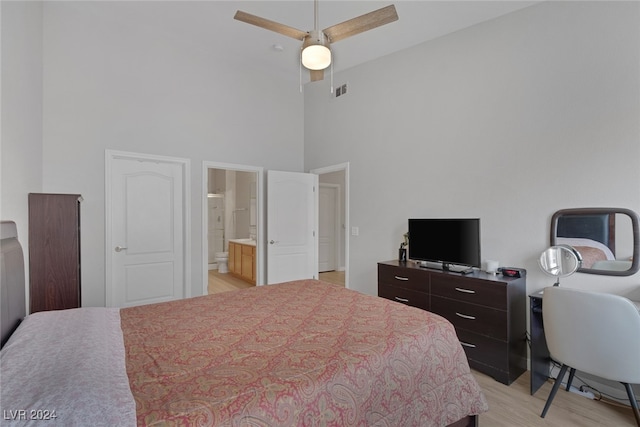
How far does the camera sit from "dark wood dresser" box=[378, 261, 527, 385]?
249 cm

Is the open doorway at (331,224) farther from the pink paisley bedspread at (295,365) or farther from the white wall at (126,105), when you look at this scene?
the pink paisley bedspread at (295,365)

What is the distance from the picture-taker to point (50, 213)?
240 cm

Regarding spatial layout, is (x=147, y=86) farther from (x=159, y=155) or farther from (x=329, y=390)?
(x=329, y=390)

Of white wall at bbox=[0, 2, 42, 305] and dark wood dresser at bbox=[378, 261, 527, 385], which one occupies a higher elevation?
white wall at bbox=[0, 2, 42, 305]

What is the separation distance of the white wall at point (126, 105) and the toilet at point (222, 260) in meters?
2.95

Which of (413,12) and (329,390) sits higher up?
(413,12)

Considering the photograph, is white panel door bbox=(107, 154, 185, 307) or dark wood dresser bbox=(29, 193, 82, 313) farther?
white panel door bbox=(107, 154, 185, 307)

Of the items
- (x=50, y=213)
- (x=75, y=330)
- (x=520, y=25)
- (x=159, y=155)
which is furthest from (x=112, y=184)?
(x=520, y=25)

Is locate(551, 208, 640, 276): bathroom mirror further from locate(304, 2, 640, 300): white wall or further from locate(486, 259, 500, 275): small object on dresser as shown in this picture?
locate(486, 259, 500, 275): small object on dresser

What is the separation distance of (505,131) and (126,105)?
403cm

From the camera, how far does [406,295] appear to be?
10.5ft

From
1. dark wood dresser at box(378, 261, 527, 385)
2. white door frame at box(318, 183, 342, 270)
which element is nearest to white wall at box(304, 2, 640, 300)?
dark wood dresser at box(378, 261, 527, 385)

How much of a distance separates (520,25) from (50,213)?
4.35 m

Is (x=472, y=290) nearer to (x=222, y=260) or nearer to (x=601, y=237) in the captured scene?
(x=601, y=237)
